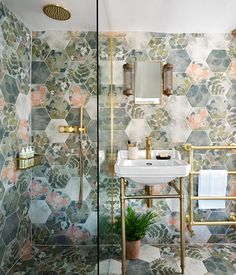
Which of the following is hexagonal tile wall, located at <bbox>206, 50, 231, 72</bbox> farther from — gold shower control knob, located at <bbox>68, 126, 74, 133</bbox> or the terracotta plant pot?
the terracotta plant pot

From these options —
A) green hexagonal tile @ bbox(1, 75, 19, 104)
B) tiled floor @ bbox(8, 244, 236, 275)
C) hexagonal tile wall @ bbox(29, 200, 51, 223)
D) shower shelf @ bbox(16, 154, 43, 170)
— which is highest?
green hexagonal tile @ bbox(1, 75, 19, 104)

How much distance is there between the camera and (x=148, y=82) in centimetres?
219

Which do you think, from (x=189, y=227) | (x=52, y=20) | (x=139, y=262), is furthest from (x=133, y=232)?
(x=52, y=20)

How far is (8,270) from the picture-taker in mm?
1661

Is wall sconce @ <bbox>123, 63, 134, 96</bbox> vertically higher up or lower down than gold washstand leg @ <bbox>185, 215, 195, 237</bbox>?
higher up

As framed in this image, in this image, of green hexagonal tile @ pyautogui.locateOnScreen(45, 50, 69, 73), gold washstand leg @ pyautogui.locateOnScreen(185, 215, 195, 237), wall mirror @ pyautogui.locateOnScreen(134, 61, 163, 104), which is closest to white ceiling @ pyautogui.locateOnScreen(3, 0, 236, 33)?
green hexagonal tile @ pyautogui.locateOnScreen(45, 50, 69, 73)

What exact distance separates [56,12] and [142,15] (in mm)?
705

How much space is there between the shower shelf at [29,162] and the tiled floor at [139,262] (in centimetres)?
74

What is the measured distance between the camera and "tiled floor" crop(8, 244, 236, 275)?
5.52 ft

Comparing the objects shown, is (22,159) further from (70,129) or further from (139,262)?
(139,262)

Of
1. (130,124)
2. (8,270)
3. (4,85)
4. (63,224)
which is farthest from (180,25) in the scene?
(8,270)

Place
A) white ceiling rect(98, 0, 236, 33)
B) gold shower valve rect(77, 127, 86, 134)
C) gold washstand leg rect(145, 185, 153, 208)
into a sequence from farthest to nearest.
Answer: gold washstand leg rect(145, 185, 153, 208) → gold shower valve rect(77, 127, 86, 134) → white ceiling rect(98, 0, 236, 33)

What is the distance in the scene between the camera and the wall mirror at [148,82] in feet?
7.13

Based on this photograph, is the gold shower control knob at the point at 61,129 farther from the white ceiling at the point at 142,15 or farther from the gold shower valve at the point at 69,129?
the white ceiling at the point at 142,15
